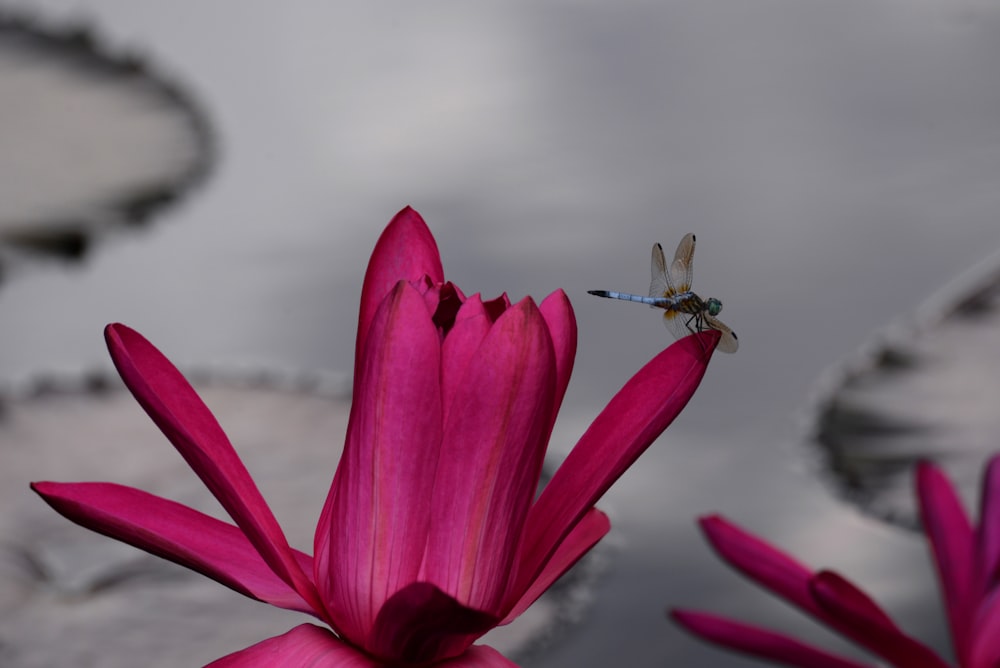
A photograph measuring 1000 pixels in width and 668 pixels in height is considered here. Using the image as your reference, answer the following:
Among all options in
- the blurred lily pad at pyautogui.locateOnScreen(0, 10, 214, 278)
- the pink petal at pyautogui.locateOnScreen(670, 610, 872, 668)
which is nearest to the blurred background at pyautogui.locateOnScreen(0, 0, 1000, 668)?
the blurred lily pad at pyautogui.locateOnScreen(0, 10, 214, 278)

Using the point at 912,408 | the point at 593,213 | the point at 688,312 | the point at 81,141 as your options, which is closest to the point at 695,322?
the point at 688,312

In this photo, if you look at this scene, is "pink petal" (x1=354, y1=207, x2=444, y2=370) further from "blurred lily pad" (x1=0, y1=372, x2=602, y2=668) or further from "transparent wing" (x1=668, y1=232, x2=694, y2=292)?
"blurred lily pad" (x1=0, y1=372, x2=602, y2=668)

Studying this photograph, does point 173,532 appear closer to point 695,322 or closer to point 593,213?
point 695,322

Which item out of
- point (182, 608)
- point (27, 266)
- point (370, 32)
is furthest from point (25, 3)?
point (182, 608)

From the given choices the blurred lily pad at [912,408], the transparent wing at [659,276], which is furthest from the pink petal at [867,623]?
the blurred lily pad at [912,408]

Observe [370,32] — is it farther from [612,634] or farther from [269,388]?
[612,634]
